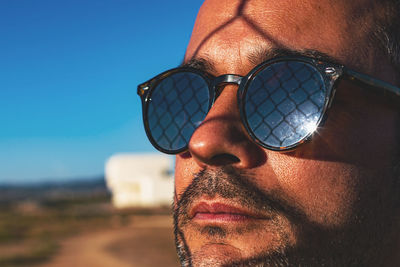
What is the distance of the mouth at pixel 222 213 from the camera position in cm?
143

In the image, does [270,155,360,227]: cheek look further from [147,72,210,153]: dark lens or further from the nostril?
[147,72,210,153]: dark lens

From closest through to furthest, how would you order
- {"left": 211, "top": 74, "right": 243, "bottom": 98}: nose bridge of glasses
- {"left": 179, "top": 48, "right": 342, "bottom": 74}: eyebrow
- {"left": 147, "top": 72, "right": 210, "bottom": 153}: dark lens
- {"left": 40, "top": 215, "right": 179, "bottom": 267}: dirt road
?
1. {"left": 179, "top": 48, "right": 342, "bottom": 74}: eyebrow
2. {"left": 211, "top": 74, "right": 243, "bottom": 98}: nose bridge of glasses
3. {"left": 147, "top": 72, "right": 210, "bottom": 153}: dark lens
4. {"left": 40, "top": 215, "right": 179, "bottom": 267}: dirt road

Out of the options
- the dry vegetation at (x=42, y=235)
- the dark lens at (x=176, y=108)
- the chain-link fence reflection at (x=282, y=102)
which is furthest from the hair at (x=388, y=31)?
the dry vegetation at (x=42, y=235)

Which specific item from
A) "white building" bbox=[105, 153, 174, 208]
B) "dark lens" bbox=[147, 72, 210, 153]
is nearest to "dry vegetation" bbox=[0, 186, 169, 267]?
"white building" bbox=[105, 153, 174, 208]

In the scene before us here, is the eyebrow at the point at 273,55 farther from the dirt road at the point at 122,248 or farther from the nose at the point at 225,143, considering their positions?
the dirt road at the point at 122,248

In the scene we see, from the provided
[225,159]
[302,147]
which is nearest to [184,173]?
[225,159]

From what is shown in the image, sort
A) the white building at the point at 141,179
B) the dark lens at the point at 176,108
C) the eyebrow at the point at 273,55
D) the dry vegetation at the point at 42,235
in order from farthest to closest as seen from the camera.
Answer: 1. the white building at the point at 141,179
2. the dry vegetation at the point at 42,235
3. the dark lens at the point at 176,108
4. the eyebrow at the point at 273,55

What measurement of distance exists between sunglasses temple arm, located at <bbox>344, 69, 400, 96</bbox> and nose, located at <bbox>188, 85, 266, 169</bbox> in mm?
436

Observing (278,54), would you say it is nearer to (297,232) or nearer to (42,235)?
(297,232)

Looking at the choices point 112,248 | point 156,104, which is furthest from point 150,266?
point 156,104

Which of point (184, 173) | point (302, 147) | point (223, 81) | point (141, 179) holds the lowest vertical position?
point (302, 147)

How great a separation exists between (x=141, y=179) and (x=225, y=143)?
37.9m

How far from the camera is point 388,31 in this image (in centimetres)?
163

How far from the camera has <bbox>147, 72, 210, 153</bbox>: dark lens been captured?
1.76 meters
